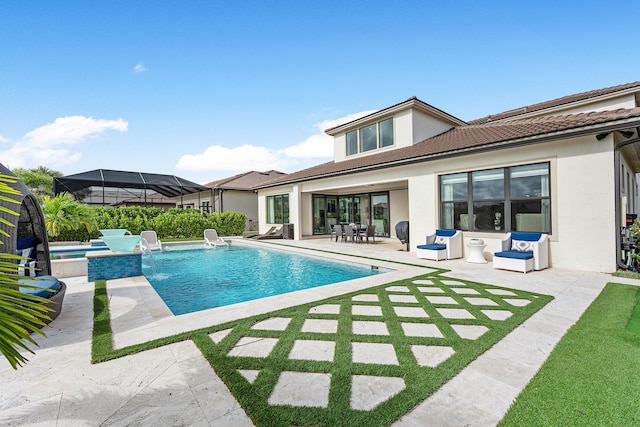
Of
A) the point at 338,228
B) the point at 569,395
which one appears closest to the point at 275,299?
the point at 569,395

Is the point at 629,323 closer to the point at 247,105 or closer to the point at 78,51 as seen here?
the point at 78,51

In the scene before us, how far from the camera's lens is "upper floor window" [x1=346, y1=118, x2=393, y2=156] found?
14422 mm

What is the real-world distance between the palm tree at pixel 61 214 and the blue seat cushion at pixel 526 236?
1661 cm

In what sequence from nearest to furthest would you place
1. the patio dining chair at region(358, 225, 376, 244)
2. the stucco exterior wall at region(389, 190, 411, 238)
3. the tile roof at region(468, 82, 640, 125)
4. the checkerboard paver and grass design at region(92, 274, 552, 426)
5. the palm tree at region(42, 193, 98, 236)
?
1. the checkerboard paver and grass design at region(92, 274, 552, 426)
2. the tile roof at region(468, 82, 640, 125)
3. the palm tree at region(42, 193, 98, 236)
4. the patio dining chair at region(358, 225, 376, 244)
5. the stucco exterior wall at region(389, 190, 411, 238)

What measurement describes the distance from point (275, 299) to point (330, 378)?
274cm

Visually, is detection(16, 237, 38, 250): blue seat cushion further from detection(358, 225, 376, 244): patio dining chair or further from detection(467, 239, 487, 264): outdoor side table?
detection(358, 225, 376, 244): patio dining chair

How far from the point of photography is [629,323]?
4020 millimetres

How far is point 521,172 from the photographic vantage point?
8.27 meters

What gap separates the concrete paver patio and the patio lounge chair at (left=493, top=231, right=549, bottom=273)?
2.53 metres

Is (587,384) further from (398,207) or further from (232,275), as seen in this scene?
(398,207)

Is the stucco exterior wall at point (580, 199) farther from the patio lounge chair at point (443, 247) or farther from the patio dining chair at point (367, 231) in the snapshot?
the patio dining chair at point (367, 231)

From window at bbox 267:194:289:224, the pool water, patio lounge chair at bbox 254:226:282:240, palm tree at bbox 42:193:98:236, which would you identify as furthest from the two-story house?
palm tree at bbox 42:193:98:236

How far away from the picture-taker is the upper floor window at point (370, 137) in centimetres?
1442

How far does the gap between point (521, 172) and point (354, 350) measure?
7.69 m
